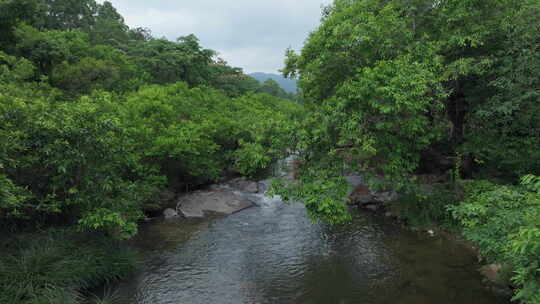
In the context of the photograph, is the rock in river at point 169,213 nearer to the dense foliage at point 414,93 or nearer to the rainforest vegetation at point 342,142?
the rainforest vegetation at point 342,142

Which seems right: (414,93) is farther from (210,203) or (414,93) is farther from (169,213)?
(169,213)

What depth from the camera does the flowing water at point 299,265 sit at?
10008 millimetres

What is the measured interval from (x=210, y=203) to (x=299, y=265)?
7839 millimetres

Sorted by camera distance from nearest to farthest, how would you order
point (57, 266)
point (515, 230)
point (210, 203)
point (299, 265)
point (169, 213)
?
point (515, 230), point (57, 266), point (299, 265), point (169, 213), point (210, 203)

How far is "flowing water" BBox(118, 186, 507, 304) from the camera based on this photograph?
1001cm

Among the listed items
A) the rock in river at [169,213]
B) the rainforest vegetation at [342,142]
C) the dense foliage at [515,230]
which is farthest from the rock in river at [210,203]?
the dense foliage at [515,230]

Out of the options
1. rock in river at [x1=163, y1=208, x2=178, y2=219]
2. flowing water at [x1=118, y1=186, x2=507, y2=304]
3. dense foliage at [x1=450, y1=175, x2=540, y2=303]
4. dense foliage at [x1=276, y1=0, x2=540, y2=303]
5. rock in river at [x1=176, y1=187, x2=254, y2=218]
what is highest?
dense foliage at [x1=276, y1=0, x2=540, y2=303]

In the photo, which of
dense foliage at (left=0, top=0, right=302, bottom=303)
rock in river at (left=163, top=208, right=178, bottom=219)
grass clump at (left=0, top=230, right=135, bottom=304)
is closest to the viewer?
grass clump at (left=0, top=230, right=135, bottom=304)

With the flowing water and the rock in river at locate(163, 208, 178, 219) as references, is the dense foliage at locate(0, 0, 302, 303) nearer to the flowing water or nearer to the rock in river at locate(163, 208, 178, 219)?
the rock in river at locate(163, 208, 178, 219)

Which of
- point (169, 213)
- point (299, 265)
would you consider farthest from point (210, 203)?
point (299, 265)

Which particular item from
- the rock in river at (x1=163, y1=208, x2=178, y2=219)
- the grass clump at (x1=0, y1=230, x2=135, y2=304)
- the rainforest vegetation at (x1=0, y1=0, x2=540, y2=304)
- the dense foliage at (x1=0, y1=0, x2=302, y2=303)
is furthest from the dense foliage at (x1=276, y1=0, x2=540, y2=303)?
the rock in river at (x1=163, y1=208, x2=178, y2=219)

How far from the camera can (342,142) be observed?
34.8 feet

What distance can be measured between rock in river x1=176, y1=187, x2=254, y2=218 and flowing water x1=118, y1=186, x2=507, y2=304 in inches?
52.0

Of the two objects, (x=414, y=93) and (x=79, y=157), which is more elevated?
(x=414, y=93)
